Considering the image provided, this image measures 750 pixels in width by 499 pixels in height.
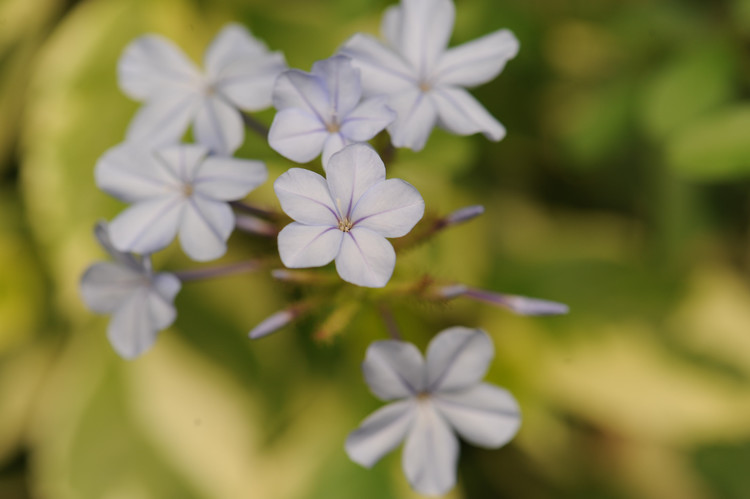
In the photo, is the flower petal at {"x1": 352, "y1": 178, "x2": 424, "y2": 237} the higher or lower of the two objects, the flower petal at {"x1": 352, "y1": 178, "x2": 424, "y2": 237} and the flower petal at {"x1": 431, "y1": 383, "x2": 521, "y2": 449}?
the higher

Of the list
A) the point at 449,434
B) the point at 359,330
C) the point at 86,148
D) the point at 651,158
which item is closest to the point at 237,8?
the point at 86,148

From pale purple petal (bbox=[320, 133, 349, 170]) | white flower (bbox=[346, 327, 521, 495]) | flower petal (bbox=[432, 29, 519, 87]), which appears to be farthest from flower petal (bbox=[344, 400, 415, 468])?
flower petal (bbox=[432, 29, 519, 87])

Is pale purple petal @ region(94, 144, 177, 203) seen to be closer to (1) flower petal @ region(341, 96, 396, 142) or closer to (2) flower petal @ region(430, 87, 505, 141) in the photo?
(1) flower petal @ region(341, 96, 396, 142)

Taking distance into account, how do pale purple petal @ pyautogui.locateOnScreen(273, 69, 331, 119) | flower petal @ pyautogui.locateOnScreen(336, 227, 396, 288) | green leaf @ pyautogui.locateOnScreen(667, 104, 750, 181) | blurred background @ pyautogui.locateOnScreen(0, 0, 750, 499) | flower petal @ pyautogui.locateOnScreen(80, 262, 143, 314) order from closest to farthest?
flower petal @ pyautogui.locateOnScreen(336, 227, 396, 288) → pale purple petal @ pyautogui.locateOnScreen(273, 69, 331, 119) → flower petal @ pyautogui.locateOnScreen(80, 262, 143, 314) → green leaf @ pyautogui.locateOnScreen(667, 104, 750, 181) → blurred background @ pyautogui.locateOnScreen(0, 0, 750, 499)

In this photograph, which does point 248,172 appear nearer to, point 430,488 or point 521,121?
point 430,488

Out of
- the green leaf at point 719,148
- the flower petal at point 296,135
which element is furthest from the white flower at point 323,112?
the green leaf at point 719,148

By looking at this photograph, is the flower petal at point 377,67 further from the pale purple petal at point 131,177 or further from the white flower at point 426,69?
the pale purple petal at point 131,177

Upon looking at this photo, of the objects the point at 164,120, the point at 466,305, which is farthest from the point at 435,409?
the point at 466,305

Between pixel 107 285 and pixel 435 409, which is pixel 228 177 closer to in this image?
pixel 107 285
